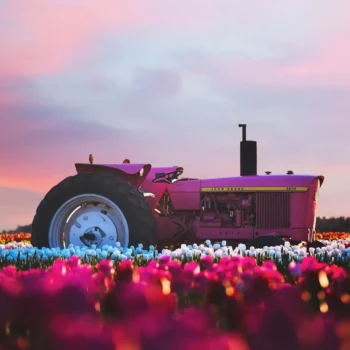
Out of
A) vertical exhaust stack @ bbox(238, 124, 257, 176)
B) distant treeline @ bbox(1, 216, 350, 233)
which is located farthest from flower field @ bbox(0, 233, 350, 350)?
distant treeline @ bbox(1, 216, 350, 233)

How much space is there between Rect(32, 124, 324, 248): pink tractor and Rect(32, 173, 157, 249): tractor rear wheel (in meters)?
A: 0.01

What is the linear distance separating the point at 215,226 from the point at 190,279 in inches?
253

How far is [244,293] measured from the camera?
9.26ft

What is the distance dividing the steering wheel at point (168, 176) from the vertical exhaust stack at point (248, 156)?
1021 mm

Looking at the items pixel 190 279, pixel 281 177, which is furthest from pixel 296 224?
pixel 190 279

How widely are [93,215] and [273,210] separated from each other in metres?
2.54

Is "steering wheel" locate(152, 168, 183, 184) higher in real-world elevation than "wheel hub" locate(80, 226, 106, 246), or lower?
higher

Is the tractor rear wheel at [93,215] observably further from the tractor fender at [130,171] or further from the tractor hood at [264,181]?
the tractor hood at [264,181]

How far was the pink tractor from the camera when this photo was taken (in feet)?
28.5

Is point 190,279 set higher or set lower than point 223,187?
lower

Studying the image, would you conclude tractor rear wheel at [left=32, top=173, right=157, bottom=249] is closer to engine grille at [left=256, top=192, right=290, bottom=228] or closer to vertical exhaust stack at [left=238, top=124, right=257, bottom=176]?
engine grille at [left=256, top=192, right=290, bottom=228]

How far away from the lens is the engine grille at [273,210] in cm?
935

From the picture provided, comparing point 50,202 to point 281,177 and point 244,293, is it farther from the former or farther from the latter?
point 244,293

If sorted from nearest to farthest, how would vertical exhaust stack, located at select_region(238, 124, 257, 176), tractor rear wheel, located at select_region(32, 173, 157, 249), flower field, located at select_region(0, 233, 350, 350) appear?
1. flower field, located at select_region(0, 233, 350, 350)
2. tractor rear wheel, located at select_region(32, 173, 157, 249)
3. vertical exhaust stack, located at select_region(238, 124, 257, 176)
